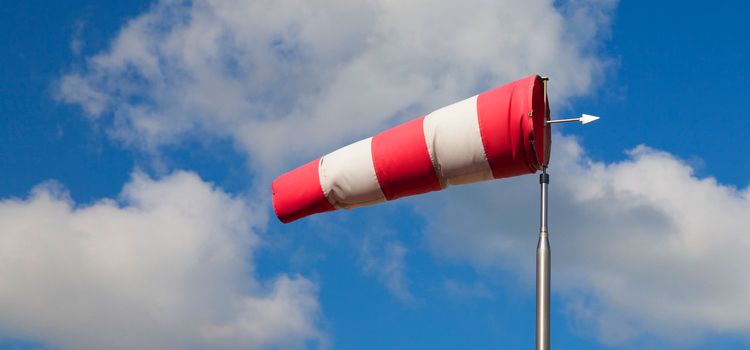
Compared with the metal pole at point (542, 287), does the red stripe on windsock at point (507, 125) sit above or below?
above

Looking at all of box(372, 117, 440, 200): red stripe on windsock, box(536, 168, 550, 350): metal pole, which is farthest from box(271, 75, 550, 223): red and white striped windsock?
box(536, 168, 550, 350): metal pole

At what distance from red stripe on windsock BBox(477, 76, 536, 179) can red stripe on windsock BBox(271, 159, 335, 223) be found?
305 cm

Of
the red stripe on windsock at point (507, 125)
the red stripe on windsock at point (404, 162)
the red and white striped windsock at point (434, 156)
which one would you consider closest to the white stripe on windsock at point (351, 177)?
the red and white striped windsock at point (434, 156)

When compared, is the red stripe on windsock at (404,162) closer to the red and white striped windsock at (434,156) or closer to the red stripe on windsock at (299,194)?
the red and white striped windsock at (434,156)

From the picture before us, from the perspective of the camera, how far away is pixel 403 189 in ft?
46.9


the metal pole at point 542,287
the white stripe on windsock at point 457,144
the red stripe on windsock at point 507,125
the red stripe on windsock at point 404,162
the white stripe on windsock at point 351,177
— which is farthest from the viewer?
the white stripe on windsock at point 351,177

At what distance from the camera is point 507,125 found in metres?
13.2

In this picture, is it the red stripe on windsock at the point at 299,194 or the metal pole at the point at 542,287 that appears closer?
the metal pole at the point at 542,287

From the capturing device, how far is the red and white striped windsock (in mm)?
13203

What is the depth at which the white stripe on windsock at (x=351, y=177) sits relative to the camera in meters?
14.4

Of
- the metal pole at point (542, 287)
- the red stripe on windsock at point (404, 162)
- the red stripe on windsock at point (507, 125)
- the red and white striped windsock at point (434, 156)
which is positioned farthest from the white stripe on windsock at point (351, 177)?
the metal pole at point (542, 287)

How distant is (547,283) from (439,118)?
3.01 m

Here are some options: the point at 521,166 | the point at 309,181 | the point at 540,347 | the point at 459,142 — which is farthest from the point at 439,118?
the point at 540,347

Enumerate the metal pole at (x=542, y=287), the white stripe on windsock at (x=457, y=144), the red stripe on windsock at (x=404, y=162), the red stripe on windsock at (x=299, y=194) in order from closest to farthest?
the metal pole at (x=542, y=287) → the white stripe on windsock at (x=457, y=144) → the red stripe on windsock at (x=404, y=162) → the red stripe on windsock at (x=299, y=194)
